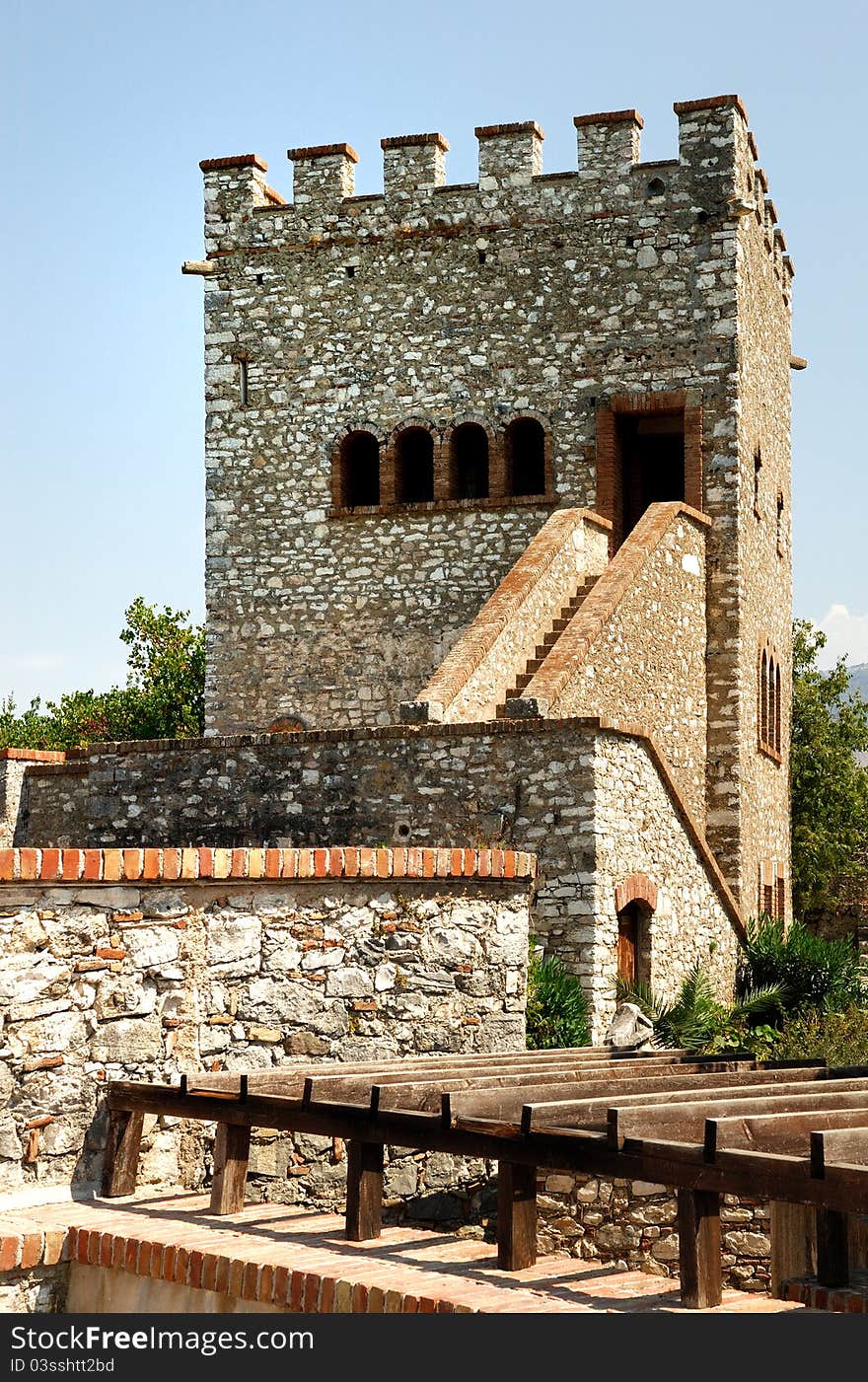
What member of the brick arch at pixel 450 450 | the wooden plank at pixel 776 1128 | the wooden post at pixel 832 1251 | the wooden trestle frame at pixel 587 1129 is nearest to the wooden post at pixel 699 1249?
the wooden trestle frame at pixel 587 1129

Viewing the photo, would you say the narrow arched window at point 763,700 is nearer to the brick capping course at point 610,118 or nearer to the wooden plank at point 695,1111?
the brick capping course at point 610,118

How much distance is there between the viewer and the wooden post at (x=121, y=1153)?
A: 7.80m

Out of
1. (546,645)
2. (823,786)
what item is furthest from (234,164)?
(823,786)

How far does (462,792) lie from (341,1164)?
5808 mm

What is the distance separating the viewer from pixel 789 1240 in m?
6.31

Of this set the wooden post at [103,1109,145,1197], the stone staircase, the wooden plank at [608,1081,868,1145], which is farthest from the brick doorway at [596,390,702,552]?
the wooden plank at [608,1081,868,1145]

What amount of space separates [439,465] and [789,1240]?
15498mm

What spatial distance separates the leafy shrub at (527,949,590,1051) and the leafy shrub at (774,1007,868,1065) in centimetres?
211

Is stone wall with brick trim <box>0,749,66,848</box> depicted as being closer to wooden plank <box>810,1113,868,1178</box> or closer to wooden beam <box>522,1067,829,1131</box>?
wooden beam <box>522,1067,829,1131</box>

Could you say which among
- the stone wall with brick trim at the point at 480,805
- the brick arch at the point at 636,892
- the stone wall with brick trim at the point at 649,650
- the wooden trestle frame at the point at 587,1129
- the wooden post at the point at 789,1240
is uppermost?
the stone wall with brick trim at the point at 649,650

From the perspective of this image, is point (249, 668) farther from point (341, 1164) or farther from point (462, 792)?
point (341, 1164)

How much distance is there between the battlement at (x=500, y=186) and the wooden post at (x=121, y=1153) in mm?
15333
